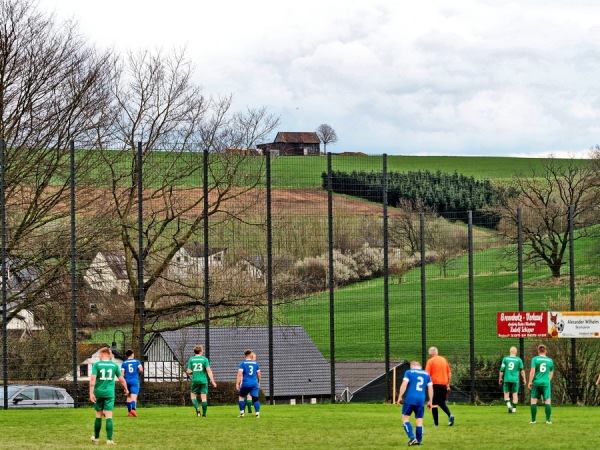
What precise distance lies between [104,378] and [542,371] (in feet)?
35.4

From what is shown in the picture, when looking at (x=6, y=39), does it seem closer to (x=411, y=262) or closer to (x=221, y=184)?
(x=221, y=184)

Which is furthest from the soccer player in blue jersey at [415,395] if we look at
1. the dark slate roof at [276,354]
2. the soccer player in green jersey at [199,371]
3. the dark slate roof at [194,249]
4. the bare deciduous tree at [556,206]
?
the bare deciduous tree at [556,206]

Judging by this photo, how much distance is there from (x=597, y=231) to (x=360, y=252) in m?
36.1

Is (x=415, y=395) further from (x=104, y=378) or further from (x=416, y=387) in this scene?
(x=104, y=378)

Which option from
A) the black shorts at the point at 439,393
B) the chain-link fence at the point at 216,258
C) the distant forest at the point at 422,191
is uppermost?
the distant forest at the point at 422,191

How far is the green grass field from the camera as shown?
825 inches

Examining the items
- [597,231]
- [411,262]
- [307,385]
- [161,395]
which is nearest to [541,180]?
[597,231]

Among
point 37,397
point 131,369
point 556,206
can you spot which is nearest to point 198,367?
point 131,369

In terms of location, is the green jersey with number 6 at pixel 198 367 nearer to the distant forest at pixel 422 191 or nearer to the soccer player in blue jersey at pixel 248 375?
the soccer player in blue jersey at pixel 248 375

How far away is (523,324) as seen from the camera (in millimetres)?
38969

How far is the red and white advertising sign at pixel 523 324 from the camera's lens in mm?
38750

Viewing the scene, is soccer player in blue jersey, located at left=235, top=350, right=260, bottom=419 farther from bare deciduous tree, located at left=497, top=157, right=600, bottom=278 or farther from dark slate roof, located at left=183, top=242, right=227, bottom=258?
bare deciduous tree, located at left=497, top=157, right=600, bottom=278

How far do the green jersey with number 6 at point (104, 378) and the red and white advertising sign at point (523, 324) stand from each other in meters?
21.6

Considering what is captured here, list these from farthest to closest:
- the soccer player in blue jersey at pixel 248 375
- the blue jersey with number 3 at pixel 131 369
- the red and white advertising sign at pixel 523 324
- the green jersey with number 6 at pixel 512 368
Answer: the red and white advertising sign at pixel 523 324, the blue jersey with number 3 at pixel 131 369, the green jersey with number 6 at pixel 512 368, the soccer player in blue jersey at pixel 248 375
